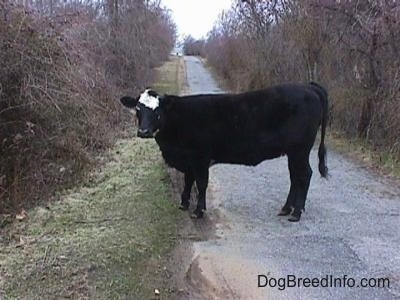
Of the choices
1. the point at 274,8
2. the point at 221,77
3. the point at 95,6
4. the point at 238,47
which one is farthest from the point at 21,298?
the point at 221,77

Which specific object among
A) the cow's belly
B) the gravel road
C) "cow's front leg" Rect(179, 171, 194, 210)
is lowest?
the gravel road

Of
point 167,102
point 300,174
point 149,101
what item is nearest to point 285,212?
point 300,174

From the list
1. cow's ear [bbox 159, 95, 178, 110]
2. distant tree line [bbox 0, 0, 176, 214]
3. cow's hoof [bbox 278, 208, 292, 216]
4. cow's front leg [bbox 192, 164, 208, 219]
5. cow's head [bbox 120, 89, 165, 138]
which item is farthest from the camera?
distant tree line [bbox 0, 0, 176, 214]

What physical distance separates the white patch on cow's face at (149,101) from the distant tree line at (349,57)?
5.67 meters

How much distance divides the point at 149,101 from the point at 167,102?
0.24 meters

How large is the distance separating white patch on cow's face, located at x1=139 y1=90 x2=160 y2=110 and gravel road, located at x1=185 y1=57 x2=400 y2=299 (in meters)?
1.60

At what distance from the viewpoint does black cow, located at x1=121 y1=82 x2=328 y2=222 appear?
276 inches

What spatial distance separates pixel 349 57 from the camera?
1346 centimetres

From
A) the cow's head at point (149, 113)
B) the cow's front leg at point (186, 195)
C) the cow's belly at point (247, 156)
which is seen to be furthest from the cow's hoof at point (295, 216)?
the cow's head at point (149, 113)

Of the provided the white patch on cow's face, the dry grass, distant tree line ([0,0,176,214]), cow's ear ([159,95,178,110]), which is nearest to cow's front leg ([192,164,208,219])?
the dry grass

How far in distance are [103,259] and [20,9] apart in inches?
161

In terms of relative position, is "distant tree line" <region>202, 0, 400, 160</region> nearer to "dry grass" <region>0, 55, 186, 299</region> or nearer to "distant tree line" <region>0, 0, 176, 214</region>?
"dry grass" <region>0, 55, 186, 299</region>

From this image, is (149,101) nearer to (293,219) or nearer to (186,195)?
(186,195)

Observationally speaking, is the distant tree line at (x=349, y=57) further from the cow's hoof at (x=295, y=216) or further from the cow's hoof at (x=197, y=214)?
the cow's hoof at (x=197, y=214)
